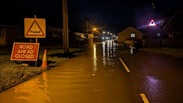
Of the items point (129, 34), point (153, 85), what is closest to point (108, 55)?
point (153, 85)

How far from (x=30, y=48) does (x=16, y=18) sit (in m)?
30.6

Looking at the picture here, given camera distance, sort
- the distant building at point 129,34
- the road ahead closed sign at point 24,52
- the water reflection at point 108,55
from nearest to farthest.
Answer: the road ahead closed sign at point 24,52 → the water reflection at point 108,55 → the distant building at point 129,34

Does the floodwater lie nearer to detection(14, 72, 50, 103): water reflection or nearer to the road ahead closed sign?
detection(14, 72, 50, 103): water reflection

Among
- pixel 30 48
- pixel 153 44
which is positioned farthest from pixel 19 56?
pixel 153 44

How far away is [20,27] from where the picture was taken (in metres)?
42.0

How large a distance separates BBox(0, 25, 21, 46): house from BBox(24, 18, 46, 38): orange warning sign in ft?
76.5

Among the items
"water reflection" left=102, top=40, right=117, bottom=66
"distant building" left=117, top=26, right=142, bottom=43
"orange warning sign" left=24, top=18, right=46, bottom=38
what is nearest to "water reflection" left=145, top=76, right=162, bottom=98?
"orange warning sign" left=24, top=18, right=46, bottom=38

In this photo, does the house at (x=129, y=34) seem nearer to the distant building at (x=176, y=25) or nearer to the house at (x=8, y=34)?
the distant building at (x=176, y=25)

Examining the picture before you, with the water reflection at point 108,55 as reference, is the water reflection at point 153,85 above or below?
below

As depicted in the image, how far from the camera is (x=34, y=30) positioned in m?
15.9

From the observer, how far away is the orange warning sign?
15758mm

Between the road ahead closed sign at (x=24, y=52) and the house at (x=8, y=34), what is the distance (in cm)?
2371

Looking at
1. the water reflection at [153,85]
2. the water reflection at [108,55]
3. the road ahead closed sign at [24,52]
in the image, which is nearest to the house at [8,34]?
the water reflection at [108,55]

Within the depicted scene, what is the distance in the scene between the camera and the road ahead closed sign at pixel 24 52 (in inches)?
600
